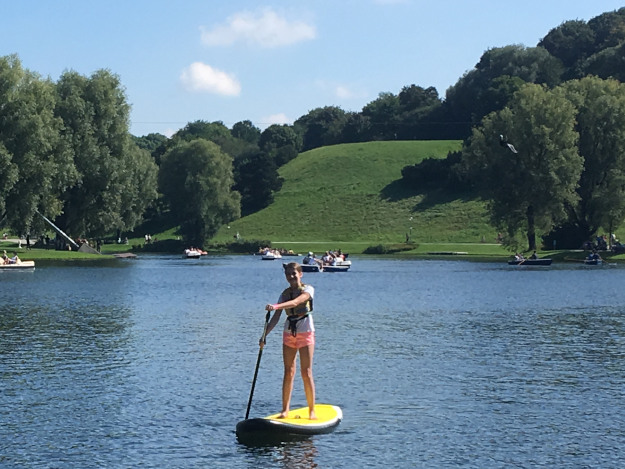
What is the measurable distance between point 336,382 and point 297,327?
698 cm

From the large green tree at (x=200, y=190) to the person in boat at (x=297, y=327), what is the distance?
13129 centimetres

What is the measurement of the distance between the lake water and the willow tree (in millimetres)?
55484

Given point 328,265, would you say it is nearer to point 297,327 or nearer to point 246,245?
point 246,245

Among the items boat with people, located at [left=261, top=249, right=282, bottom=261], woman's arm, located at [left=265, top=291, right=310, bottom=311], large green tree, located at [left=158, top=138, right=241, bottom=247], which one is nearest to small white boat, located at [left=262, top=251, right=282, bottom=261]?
boat with people, located at [left=261, top=249, right=282, bottom=261]

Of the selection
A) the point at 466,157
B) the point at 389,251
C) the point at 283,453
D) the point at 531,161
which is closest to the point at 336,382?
the point at 283,453

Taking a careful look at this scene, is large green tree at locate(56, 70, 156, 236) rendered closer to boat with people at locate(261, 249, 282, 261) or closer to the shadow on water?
boat with people at locate(261, 249, 282, 261)

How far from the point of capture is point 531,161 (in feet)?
373

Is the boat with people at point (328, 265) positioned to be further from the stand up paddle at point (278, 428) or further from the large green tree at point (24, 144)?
the stand up paddle at point (278, 428)

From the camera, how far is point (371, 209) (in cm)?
17075

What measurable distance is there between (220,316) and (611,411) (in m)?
26.2

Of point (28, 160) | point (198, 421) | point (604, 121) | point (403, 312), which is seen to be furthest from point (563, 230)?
point (198, 421)

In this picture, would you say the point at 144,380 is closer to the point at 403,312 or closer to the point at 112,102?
the point at 403,312

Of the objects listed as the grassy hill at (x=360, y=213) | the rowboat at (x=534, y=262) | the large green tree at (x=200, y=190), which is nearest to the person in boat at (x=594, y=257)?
the rowboat at (x=534, y=262)

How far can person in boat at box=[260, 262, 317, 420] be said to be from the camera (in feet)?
66.8
